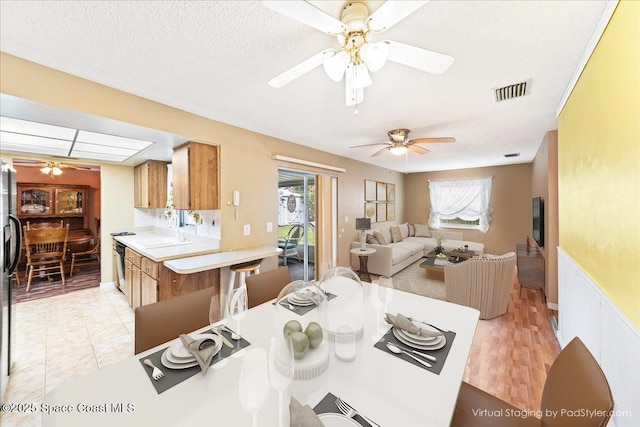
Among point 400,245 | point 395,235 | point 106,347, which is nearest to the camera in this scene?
point 106,347

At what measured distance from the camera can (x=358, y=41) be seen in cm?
122

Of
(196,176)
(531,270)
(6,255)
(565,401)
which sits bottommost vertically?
(531,270)

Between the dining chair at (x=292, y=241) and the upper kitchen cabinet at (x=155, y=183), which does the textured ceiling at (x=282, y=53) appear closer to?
the upper kitchen cabinet at (x=155, y=183)

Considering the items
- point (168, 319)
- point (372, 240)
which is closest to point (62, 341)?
point (168, 319)

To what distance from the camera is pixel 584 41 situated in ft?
4.60

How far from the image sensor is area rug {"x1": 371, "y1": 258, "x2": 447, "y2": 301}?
12.3 ft

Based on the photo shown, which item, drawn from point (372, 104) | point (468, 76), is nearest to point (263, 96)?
point (372, 104)

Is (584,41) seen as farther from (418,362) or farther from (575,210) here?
(418,362)

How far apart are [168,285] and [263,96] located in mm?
2032

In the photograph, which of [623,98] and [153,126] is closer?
[623,98]

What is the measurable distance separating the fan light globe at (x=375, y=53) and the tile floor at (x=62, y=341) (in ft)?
9.95

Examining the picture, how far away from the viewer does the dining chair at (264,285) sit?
5.82ft

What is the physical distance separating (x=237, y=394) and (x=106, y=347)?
2490 mm

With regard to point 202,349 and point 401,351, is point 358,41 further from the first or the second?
point 202,349
